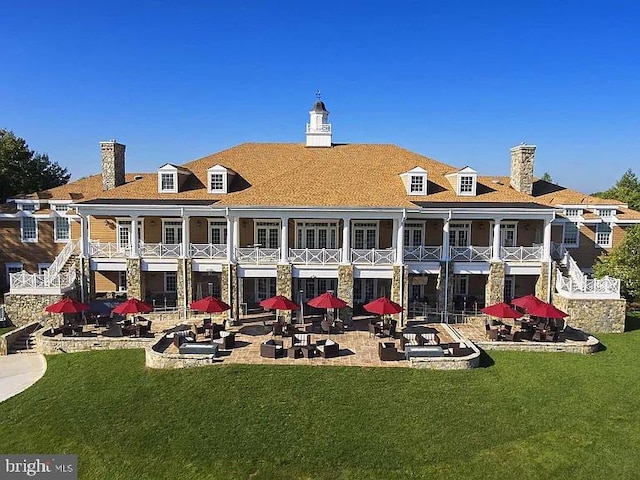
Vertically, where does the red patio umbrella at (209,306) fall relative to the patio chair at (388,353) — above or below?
above

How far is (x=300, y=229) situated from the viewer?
26.4m

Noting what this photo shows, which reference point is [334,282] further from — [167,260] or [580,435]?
[580,435]

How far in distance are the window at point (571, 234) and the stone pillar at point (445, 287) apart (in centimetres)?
1137

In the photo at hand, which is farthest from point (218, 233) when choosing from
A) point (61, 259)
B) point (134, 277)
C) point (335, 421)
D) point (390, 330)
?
point (335, 421)

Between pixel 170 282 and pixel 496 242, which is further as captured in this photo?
pixel 170 282

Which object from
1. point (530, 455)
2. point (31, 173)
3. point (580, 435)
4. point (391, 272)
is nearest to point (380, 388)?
point (530, 455)

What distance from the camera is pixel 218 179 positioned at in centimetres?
2672

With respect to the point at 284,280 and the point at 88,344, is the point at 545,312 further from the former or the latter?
the point at 88,344

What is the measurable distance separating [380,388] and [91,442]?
943cm

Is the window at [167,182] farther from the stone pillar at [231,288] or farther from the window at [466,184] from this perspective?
the window at [466,184]

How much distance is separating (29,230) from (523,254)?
33.1 meters

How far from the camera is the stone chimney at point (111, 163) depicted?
29188 mm

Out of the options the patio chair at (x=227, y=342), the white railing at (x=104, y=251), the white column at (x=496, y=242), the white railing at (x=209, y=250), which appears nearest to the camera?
the patio chair at (x=227, y=342)

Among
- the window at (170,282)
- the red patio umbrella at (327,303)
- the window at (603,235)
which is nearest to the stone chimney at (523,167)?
the window at (603,235)
